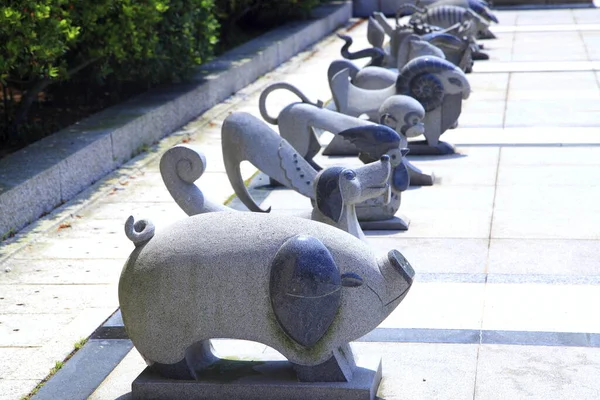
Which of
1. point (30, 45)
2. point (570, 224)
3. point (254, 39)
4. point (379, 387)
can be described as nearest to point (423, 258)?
point (570, 224)

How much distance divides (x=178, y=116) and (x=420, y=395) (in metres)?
8.18

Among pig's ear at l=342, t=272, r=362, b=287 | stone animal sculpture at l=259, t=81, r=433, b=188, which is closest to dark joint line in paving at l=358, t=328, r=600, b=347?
pig's ear at l=342, t=272, r=362, b=287

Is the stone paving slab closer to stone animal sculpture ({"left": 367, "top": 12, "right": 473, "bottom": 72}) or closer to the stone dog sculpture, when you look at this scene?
the stone dog sculpture

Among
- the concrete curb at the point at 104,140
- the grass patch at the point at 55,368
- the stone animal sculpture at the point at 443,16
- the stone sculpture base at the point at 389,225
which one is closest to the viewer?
the grass patch at the point at 55,368

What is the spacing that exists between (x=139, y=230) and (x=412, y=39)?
865cm

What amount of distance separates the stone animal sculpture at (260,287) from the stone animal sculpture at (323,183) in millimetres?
703

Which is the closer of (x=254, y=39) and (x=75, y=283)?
(x=75, y=283)

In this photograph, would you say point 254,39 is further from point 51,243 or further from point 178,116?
point 51,243

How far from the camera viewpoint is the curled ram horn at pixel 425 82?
35.8 feet

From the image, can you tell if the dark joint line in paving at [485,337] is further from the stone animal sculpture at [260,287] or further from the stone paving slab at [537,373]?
the stone animal sculpture at [260,287]

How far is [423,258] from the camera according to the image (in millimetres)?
7766

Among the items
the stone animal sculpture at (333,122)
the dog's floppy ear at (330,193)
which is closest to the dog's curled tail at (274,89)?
the stone animal sculpture at (333,122)

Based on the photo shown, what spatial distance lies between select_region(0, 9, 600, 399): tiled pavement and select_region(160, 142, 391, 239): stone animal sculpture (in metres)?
0.82

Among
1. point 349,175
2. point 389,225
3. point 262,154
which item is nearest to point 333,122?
point 389,225
